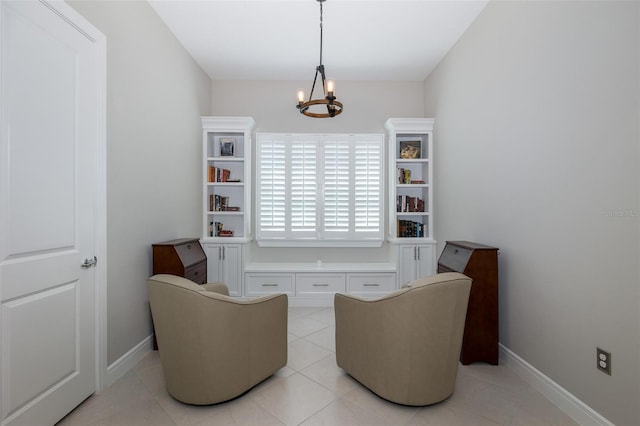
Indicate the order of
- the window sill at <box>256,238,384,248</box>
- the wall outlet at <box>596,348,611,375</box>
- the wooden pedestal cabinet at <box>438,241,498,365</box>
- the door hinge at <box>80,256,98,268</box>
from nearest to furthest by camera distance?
the wall outlet at <box>596,348,611,375</box> → the door hinge at <box>80,256,98,268</box> → the wooden pedestal cabinet at <box>438,241,498,365</box> → the window sill at <box>256,238,384,248</box>

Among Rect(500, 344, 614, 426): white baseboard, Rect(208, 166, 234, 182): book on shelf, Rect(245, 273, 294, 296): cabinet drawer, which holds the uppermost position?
Rect(208, 166, 234, 182): book on shelf

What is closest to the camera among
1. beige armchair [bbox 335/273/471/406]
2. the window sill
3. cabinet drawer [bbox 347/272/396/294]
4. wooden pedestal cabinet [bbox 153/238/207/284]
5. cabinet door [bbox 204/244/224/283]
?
beige armchair [bbox 335/273/471/406]

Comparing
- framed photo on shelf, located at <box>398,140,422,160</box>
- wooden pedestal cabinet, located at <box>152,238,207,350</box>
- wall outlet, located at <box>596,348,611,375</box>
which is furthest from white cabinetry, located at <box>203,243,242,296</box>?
wall outlet, located at <box>596,348,611,375</box>

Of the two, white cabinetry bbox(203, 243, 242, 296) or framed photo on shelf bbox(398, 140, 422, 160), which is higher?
framed photo on shelf bbox(398, 140, 422, 160)

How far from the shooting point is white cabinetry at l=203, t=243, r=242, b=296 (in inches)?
154

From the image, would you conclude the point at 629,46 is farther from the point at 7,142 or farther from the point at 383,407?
the point at 7,142

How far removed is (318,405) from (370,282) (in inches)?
89.4

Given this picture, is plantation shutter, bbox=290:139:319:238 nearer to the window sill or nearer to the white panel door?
the window sill

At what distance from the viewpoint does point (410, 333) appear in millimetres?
1770

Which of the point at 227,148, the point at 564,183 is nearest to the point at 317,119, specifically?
the point at 227,148

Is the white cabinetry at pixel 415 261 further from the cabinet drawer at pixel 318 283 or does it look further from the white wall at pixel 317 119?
the cabinet drawer at pixel 318 283

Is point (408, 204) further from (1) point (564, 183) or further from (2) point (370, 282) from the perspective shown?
(1) point (564, 183)

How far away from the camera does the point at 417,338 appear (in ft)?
5.80

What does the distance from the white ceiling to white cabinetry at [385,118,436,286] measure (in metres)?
0.83
